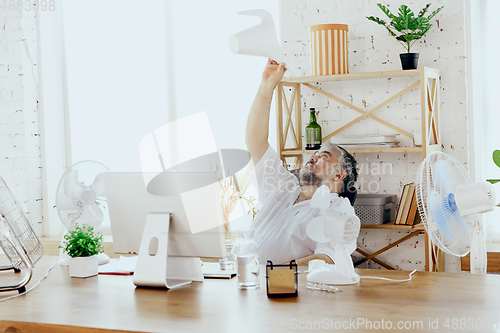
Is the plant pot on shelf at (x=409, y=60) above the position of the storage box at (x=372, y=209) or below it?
above

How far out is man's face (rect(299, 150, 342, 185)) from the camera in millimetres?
3037

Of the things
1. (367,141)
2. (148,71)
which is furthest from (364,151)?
(148,71)

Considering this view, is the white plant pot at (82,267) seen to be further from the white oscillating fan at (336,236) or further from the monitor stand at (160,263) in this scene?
the white oscillating fan at (336,236)

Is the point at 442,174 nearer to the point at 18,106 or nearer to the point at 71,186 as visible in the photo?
the point at 71,186

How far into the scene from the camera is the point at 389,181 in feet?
11.0

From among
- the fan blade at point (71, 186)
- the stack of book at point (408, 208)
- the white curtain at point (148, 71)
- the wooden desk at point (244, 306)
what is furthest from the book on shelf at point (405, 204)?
the fan blade at point (71, 186)

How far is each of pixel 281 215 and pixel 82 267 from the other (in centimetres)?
124

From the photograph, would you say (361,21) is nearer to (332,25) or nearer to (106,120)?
(332,25)

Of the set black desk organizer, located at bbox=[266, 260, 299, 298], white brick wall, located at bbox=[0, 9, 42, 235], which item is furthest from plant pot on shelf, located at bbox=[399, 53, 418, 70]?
white brick wall, located at bbox=[0, 9, 42, 235]

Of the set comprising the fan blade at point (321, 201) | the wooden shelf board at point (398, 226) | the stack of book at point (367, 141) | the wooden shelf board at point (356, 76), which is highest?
the wooden shelf board at point (356, 76)

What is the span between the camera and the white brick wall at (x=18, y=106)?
406cm

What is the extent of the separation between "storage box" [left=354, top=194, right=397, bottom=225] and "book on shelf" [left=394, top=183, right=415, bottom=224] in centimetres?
9

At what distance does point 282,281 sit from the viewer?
1687mm

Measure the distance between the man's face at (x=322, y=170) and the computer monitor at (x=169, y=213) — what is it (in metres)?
1.26
